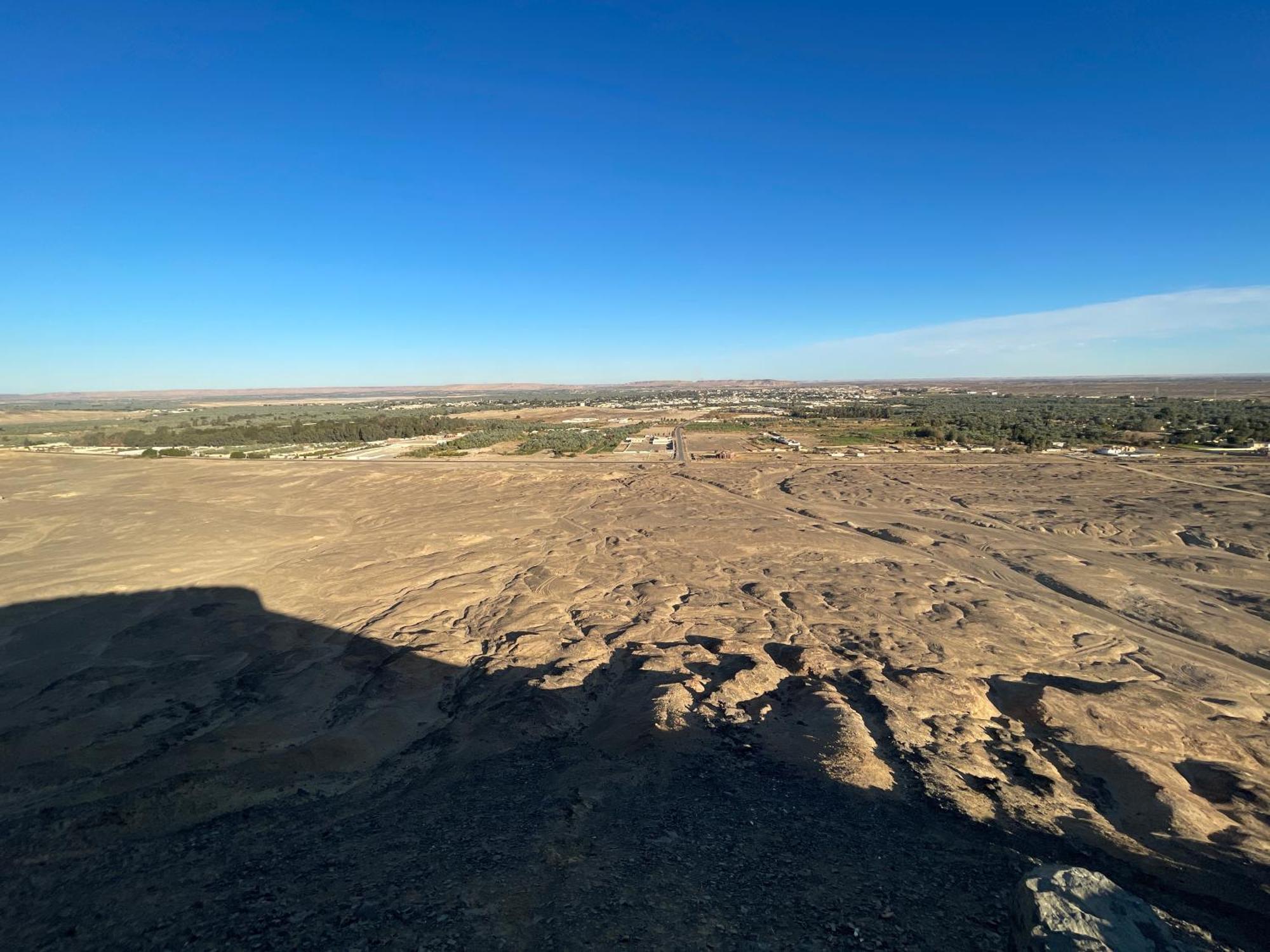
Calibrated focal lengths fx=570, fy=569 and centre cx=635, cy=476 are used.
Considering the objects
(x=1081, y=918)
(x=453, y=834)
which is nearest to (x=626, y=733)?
(x=453, y=834)

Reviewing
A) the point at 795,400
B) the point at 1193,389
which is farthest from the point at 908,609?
the point at 1193,389

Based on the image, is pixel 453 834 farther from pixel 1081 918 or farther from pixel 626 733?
pixel 1081 918

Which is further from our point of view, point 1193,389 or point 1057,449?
point 1193,389

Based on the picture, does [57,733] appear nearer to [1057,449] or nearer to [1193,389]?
[1057,449]

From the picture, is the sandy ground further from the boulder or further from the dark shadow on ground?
the boulder

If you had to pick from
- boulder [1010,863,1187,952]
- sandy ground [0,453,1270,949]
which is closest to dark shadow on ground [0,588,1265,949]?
sandy ground [0,453,1270,949]

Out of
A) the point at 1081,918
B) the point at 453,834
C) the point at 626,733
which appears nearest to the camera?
the point at 1081,918
